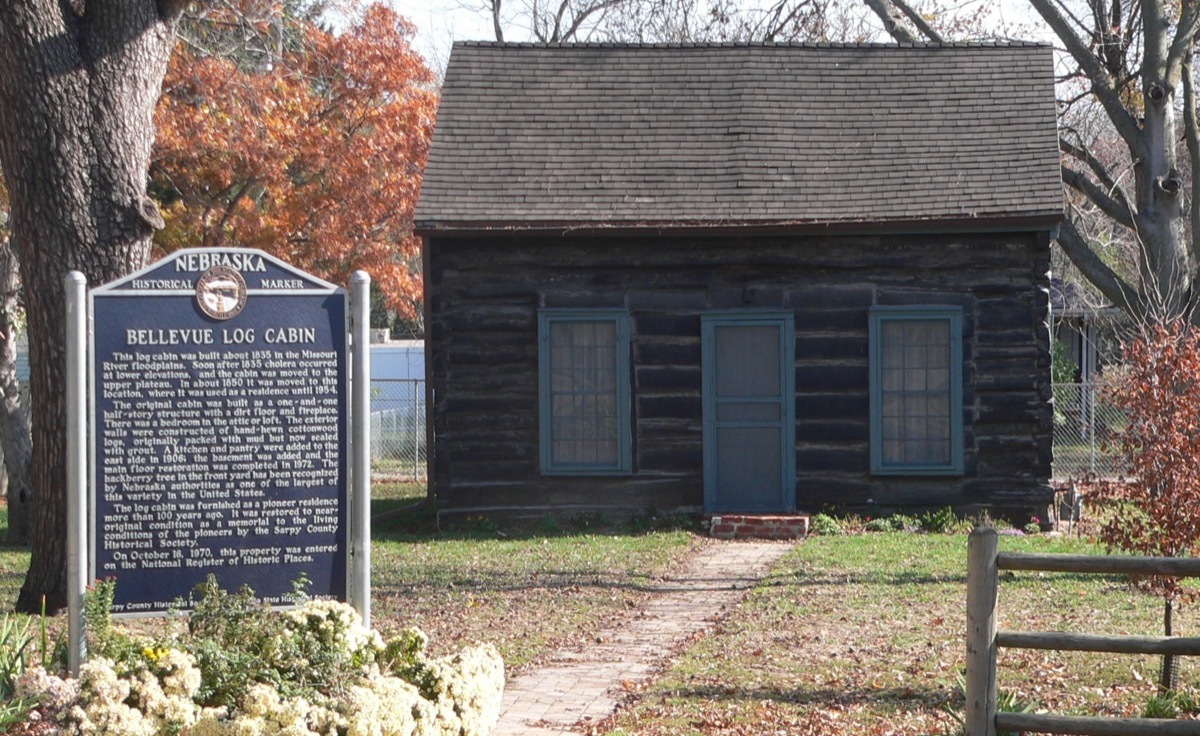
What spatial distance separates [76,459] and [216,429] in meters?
0.64

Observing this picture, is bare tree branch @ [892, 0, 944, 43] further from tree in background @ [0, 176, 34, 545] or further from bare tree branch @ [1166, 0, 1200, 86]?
tree in background @ [0, 176, 34, 545]

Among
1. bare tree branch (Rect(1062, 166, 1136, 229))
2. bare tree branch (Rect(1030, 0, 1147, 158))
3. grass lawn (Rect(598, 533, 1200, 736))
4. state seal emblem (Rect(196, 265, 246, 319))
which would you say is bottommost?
grass lawn (Rect(598, 533, 1200, 736))

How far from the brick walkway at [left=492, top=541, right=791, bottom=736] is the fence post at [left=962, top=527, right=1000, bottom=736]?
83.8 inches

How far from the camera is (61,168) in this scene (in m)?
9.77

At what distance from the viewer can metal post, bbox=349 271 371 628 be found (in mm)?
6793

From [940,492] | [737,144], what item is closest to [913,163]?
[737,144]

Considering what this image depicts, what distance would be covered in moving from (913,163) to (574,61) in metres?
5.09

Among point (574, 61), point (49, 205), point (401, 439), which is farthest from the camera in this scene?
point (401, 439)

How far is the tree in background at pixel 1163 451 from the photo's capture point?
28.7 feet

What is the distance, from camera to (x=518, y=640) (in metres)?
9.93

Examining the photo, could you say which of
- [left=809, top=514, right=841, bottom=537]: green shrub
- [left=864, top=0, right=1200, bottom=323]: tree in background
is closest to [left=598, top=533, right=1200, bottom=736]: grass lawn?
[left=809, top=514, right=841, bottom=537]: green shrub

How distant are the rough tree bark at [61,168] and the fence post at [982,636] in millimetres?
6514

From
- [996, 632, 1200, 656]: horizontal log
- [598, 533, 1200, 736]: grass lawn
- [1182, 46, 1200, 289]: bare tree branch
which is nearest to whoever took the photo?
[996, 632, 1200, 656]: horizontal log

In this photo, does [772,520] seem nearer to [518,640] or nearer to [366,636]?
[518,640]
